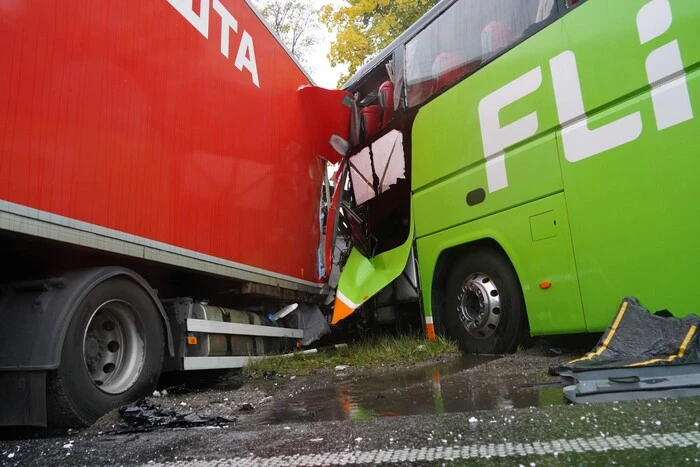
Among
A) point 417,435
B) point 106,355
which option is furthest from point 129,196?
point 417,435

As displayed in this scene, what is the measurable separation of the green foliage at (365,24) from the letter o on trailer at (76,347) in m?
10.8

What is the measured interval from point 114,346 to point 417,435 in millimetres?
1982

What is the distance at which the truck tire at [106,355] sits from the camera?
240 centimetres

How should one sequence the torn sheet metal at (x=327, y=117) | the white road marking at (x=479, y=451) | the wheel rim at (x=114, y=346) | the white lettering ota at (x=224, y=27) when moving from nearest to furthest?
the white road marking at (x=479, y=451) → the wheel rim at (x=114, y=346) → the white lettering ota at (x=224, y=27) → the torn sheet metal at (x=327, y=117)

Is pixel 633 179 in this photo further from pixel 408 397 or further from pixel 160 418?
pixel 160 418

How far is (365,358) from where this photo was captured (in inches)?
179

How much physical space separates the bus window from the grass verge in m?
2.30

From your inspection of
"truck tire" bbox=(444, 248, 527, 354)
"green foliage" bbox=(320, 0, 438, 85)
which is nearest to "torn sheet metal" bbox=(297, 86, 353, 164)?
"truck tire" bbox=(444, 248, 527, 354)

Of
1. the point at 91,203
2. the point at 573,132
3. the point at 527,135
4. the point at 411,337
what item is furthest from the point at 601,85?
the point at 91,203

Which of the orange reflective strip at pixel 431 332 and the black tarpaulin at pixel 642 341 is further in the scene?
the orange reflective strip at pixel 431 332

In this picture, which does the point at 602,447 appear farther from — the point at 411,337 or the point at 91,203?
the point at 411,337

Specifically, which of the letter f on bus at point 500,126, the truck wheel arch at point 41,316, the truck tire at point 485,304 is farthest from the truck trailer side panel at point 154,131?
the letter f on bus at point 500,126

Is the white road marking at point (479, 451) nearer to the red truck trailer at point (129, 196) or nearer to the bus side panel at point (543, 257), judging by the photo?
the red truck trailer at point (129, 196)

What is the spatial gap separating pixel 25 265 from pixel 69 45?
1204mm
